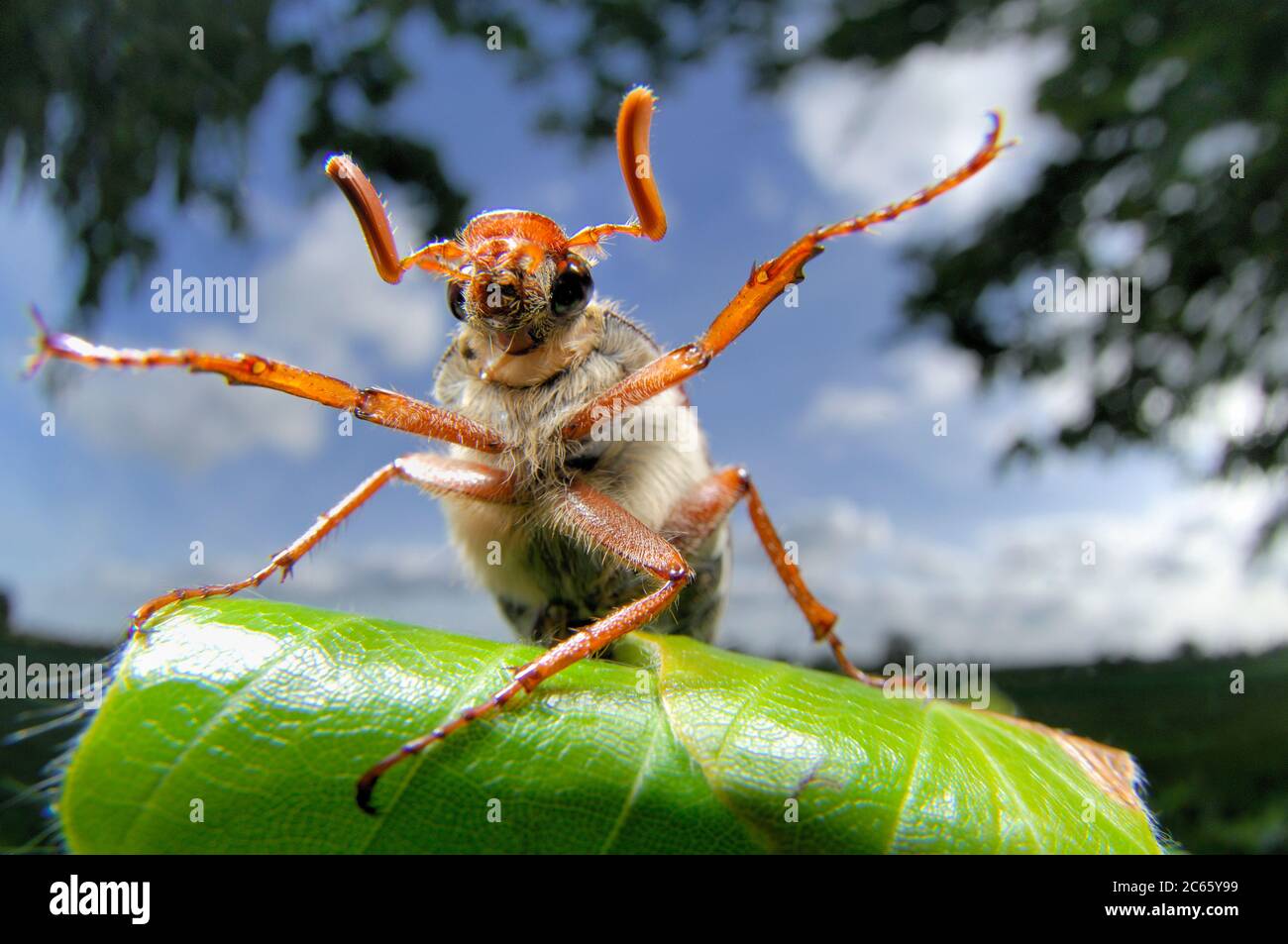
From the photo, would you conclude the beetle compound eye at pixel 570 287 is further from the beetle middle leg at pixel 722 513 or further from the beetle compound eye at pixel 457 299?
the beetle middle leg at pixel 722 513

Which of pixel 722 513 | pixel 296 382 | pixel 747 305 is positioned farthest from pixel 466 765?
pixel 722 513

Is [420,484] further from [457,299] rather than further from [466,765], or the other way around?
[466,765]

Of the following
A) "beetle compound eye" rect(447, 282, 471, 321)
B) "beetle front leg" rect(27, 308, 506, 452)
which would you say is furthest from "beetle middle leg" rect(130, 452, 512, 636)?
"beetle compound eye" rect(447, 282, 471, 321)

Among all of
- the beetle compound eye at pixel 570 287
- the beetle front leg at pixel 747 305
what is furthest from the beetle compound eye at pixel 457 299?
the beetle front leg at pixel 747 305

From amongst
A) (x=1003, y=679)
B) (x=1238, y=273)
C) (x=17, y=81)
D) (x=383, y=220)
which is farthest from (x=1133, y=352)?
(x=17, y=81)
